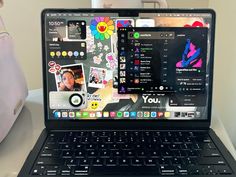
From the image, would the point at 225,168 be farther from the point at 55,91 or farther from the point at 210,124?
the point at 55,91

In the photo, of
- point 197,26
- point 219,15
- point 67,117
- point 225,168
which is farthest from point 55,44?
point 219,15

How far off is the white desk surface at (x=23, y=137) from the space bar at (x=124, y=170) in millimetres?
122

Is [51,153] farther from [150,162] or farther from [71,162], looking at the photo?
[150,162]

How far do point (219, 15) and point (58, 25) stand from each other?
619 millimetres

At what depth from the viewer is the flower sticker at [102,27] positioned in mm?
715

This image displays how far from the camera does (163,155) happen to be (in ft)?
1.95

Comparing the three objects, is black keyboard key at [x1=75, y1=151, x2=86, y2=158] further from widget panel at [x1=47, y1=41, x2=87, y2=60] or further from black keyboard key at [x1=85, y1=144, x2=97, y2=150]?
widget panel at [x1=47, y1=41, x2=87, y2=60]

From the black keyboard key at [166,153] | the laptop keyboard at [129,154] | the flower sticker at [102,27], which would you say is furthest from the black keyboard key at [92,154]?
the flower sticker at [102,27]

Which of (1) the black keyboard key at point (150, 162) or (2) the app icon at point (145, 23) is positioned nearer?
(1) the black keyboard key at point (150, 162)

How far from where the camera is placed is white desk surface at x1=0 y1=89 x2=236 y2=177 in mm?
598

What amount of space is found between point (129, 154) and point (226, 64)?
0.67m

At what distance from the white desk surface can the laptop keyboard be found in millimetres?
35


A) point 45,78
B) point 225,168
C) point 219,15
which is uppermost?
point 219,15

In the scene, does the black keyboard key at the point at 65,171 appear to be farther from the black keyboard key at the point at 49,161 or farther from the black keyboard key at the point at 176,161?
the black keyboard key at the point at 176,161
